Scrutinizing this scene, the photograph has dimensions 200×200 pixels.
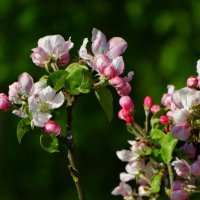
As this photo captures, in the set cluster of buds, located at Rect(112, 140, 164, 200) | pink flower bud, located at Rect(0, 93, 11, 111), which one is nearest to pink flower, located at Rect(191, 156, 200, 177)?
cluster of buds, located at Rect(112, 140, 164, 200)

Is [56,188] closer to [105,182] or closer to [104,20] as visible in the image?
[105,182]

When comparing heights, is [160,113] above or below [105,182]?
above

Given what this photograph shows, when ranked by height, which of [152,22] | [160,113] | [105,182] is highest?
[152,22]

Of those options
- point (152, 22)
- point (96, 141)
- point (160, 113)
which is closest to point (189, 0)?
point (152, 22)

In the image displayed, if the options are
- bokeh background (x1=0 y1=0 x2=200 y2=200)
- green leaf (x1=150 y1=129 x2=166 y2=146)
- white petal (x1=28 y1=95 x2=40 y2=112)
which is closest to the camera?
white petal (x1=28 y1=95 x2=40 y2=112)

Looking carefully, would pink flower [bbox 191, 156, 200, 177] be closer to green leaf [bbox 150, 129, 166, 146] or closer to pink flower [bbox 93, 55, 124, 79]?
green leaf [bbox 150, 129, 166, 146]

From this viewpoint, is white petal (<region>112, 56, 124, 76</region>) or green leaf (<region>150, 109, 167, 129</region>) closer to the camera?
white petal (<region>112, 56, 124, 76</region>)
